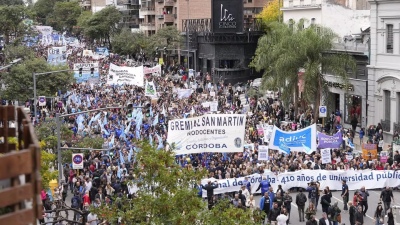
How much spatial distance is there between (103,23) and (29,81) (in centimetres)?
6007

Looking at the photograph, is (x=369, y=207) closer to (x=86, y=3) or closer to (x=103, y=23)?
(x=103, y=23)

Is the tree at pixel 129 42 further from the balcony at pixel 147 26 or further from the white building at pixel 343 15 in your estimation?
the white building at pixel 343 15

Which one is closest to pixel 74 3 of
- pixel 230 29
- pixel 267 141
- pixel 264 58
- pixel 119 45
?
pixel 119 45

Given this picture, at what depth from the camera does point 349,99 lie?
46.7 m

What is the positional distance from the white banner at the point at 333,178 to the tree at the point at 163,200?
32.6 ft

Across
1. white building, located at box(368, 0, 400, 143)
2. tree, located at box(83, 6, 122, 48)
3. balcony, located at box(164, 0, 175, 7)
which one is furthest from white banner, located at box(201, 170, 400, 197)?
tree, located at box(83, 6, 122, 48)

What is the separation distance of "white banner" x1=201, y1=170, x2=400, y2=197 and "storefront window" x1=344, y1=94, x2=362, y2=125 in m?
18.0

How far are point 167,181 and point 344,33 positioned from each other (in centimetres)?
4053

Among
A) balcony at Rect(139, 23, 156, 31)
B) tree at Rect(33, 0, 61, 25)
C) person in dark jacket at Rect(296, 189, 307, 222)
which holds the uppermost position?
tree at Rect(33, 0, 61, 25)

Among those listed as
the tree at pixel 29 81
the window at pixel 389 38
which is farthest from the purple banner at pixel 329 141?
the tree at pixel 29 81

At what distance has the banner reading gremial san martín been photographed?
27969 mm

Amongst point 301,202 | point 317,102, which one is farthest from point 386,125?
point 301,202

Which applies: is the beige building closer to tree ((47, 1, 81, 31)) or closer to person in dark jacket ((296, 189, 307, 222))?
tree ((47, 1, 81, 31))

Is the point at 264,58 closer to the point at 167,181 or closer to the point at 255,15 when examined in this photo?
the point at 167,181
